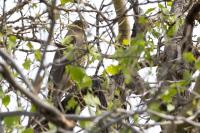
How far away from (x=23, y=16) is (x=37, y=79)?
240cm

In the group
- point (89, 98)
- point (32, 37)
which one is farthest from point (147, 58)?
point (32, 37)

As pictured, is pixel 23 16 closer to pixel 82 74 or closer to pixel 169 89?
pixel 82 74

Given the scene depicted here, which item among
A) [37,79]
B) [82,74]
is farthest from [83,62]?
[37,79]

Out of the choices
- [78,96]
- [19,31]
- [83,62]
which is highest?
[19,31]

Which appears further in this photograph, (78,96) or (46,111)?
(78,96)

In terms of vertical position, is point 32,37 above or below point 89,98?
above

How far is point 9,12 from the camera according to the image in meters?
3.73

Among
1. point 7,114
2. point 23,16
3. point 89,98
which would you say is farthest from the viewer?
point 23,16

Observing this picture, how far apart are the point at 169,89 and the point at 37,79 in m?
0.57

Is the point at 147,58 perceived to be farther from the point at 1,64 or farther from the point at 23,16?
the point at 23,16

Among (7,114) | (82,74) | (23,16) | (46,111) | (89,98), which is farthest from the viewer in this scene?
(23,16)

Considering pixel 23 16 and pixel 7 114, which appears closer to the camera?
pixel 7 114

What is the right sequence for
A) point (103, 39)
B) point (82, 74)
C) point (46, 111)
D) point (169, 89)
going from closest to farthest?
point (46, 111)
point (169, 89)
point (82, 74)
point (103, 39)

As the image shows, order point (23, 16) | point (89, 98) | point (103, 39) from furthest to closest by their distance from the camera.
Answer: point (23, 16) → point (103, 39) → point (89, 98)
